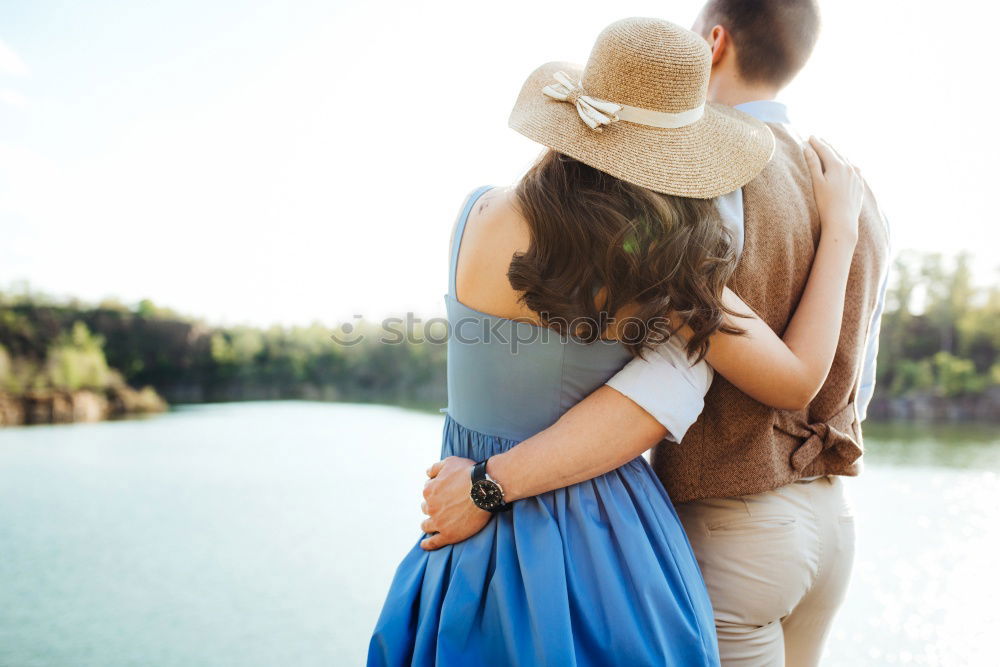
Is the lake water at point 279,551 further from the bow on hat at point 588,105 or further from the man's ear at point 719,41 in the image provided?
the bow on hat at point 588,105

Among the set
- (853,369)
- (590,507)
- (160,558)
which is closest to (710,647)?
(590,507)

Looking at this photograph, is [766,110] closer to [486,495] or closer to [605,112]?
[605,112]

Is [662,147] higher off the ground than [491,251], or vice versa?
[662,147]

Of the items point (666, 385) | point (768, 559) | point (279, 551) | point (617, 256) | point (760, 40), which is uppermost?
point (760, 40)

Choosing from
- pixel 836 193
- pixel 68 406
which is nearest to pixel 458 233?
pixel 836 193

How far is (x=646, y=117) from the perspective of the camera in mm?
782

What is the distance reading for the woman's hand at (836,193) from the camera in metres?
0.90

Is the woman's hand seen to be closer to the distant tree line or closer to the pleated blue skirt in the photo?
the pleated blue skirt

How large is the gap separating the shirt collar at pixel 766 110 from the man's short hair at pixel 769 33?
0.05 m

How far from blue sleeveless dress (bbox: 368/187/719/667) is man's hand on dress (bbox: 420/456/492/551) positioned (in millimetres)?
17

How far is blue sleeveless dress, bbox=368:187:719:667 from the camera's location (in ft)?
2.46

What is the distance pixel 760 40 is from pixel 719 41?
0.21ft

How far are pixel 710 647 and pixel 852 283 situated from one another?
57 cm

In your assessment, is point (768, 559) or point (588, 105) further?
point (768, 559)
